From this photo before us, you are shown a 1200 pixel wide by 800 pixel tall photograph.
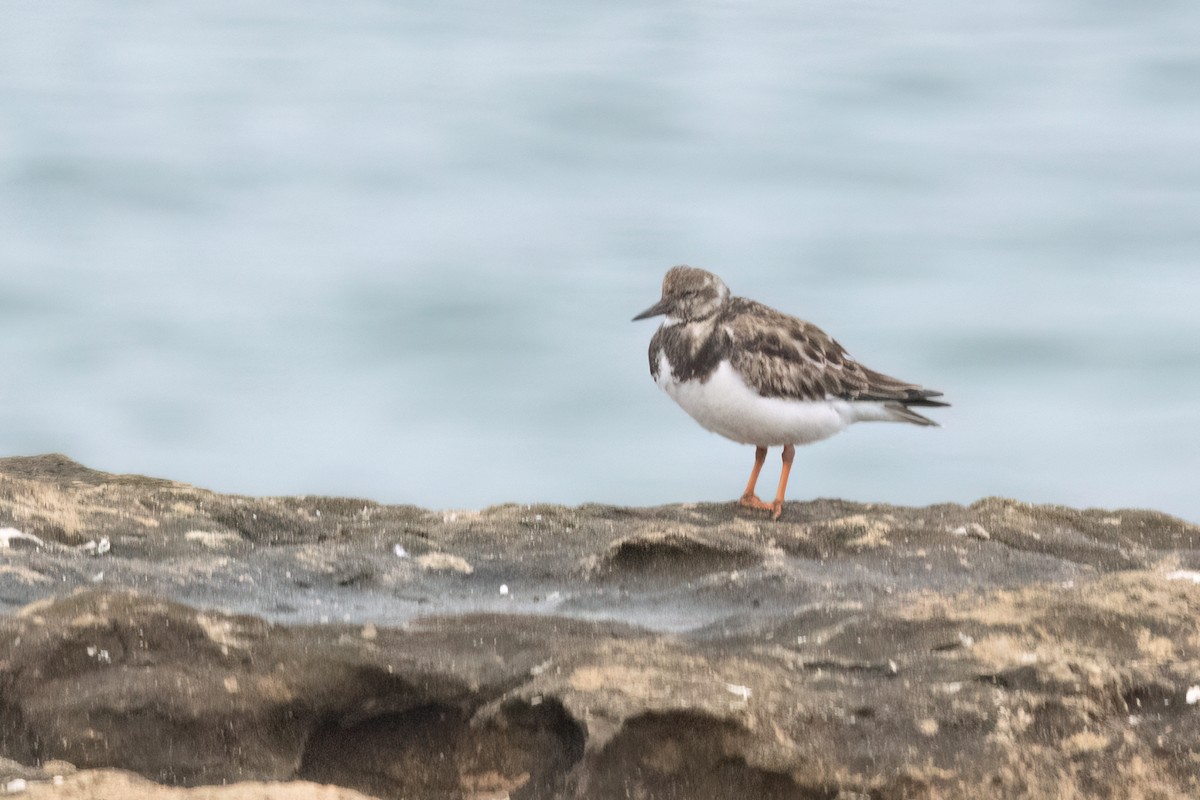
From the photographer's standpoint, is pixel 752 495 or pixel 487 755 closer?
pixel 487 755

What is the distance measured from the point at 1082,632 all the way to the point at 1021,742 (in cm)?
73

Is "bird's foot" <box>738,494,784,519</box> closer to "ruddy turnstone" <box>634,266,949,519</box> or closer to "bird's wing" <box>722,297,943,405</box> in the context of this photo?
"ruddy turnstone" <box>634,266,949,519</box>

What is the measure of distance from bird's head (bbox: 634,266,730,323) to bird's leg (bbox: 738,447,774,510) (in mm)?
765

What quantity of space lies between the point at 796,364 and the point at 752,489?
660 millimetres

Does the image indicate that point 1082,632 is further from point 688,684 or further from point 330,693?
point 330,693

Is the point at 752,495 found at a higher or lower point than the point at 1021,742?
higher

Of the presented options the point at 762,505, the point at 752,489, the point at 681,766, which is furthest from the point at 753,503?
the point at 681,766

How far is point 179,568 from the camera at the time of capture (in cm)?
555

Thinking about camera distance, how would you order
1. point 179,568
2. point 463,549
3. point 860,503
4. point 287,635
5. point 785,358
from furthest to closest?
point 785,358, point 860,503, point 463,549, point 179,568, point 287,635

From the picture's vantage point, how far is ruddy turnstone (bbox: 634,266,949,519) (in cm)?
786

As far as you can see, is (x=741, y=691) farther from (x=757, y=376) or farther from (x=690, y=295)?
(x=690, y=295)

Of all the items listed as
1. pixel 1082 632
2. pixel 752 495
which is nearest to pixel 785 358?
pixel 752 495

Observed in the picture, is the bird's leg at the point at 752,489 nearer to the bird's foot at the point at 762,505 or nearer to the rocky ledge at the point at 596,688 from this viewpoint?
the bird's foot at the point at 762,505

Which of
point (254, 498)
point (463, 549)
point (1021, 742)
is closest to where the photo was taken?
point (1021, 742)
